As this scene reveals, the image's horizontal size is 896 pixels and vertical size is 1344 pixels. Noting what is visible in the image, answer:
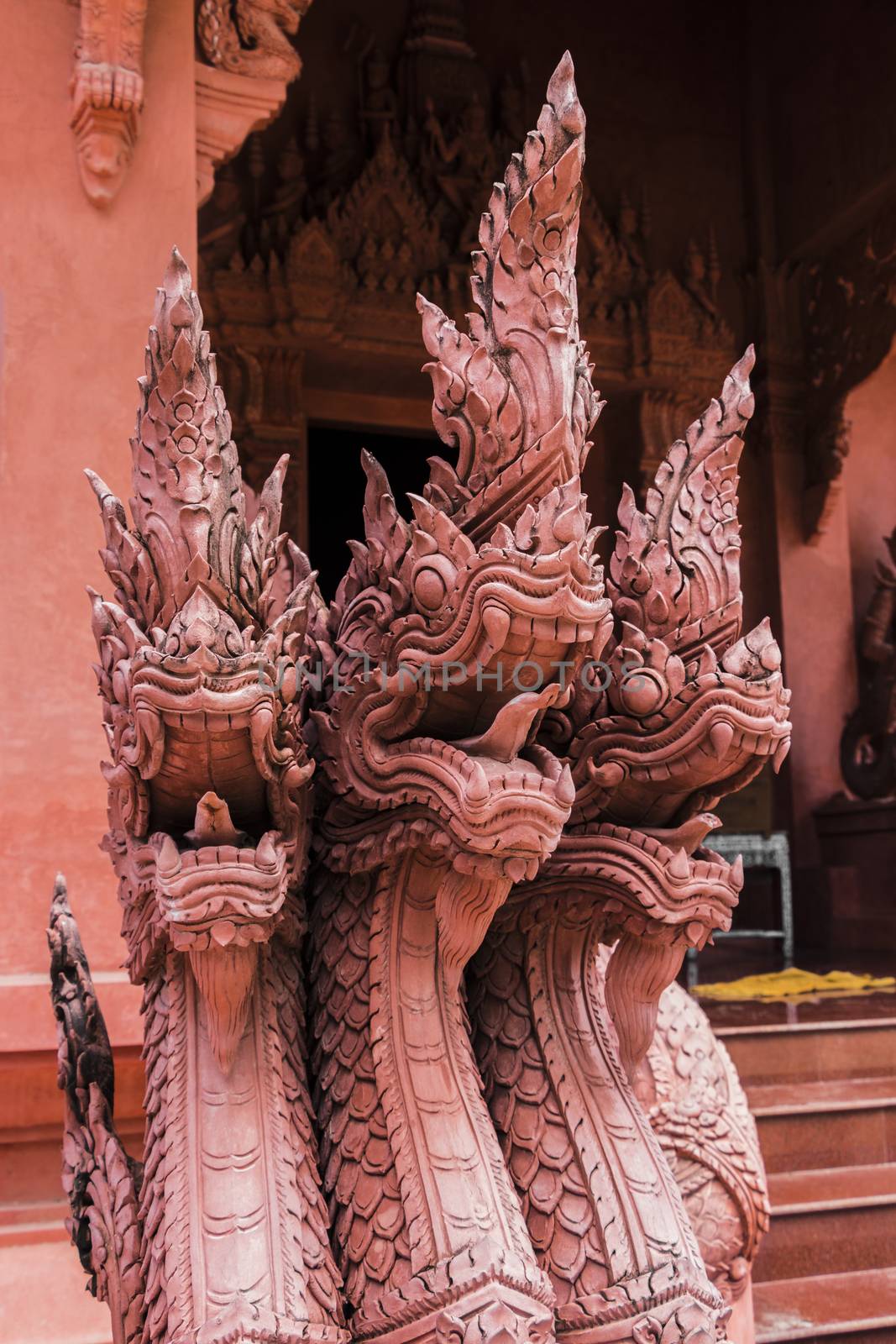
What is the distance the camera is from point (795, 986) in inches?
181

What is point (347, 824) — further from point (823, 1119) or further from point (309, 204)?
point (309, 204)

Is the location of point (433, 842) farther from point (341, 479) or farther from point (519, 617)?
point (341, 479)

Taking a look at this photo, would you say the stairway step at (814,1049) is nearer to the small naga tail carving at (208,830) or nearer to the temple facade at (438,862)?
the temple facade at (438,862)

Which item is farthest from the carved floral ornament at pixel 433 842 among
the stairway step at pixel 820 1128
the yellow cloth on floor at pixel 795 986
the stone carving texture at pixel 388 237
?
the stone carving texture at pixel 388 237

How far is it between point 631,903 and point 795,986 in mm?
3697

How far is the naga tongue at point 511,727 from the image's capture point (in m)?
1.01

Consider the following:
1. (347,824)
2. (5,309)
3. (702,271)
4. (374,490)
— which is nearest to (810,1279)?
(347,824)

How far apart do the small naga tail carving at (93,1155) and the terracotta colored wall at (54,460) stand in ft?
2.83

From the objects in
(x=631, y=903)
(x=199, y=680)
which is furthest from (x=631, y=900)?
(x=199, y=680)

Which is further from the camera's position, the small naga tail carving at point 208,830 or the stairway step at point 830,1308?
the stairway step at point 830,1308

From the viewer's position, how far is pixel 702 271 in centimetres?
614

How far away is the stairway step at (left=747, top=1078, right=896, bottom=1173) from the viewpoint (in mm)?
3082

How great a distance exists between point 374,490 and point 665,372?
5031 millimetres

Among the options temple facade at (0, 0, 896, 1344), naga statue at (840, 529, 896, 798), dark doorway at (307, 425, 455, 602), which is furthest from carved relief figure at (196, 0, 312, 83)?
Answer: naga statue at (840, 529, 896, 798)
